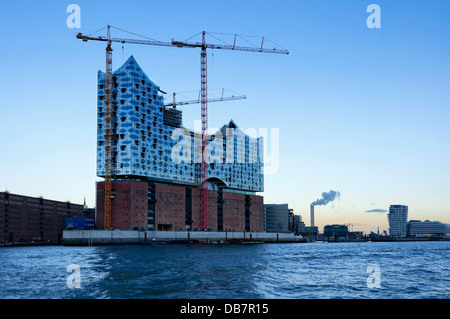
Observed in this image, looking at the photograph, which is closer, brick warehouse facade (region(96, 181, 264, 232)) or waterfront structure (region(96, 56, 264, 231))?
brick warehouse facade (region(96, 181, 264, 232))

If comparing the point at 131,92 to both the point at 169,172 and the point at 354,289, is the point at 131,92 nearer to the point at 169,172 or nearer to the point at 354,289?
the point at 169,172

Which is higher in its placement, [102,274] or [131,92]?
[131,92]

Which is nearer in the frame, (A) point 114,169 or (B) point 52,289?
(B) point 52,289

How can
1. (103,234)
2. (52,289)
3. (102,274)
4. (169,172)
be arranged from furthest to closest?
(169,172) < (103,234) < (102,274) < (52,289)

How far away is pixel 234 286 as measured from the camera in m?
42.7

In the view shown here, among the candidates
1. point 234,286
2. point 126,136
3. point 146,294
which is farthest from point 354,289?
point 126,136

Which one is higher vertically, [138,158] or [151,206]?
[138,158]

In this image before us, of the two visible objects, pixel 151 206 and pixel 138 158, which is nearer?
pixel 138 158

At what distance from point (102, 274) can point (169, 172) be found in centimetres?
13907

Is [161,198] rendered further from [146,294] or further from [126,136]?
[146,294]

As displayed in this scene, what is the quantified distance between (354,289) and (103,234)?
13139 cm

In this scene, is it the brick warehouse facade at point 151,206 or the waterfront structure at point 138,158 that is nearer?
the brick warehouse facade at point 151,206
